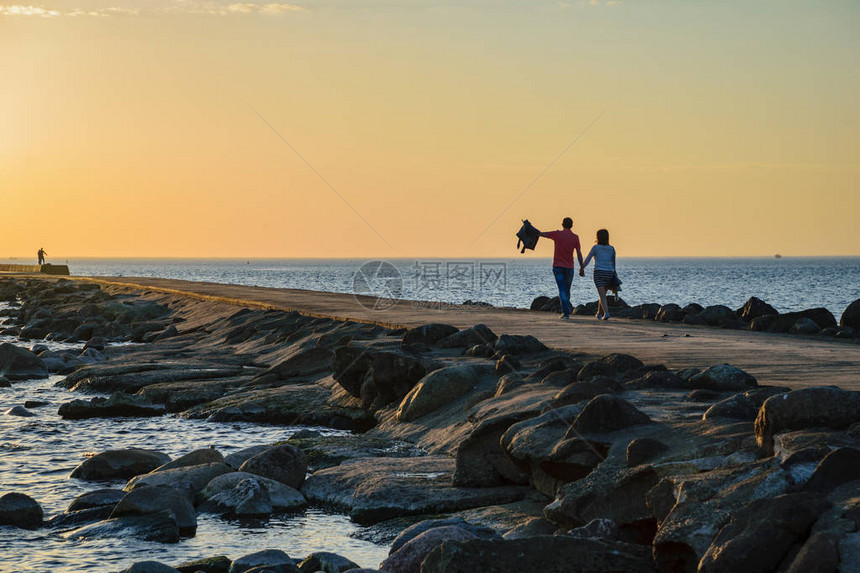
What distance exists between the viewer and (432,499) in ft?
25.7

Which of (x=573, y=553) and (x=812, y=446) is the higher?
(x=812, y=446)

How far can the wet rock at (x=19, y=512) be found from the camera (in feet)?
25.3

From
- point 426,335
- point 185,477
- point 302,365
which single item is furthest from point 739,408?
point 302,365

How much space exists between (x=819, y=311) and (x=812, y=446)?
41.6ft

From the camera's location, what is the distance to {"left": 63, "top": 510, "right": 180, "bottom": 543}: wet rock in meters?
7.33

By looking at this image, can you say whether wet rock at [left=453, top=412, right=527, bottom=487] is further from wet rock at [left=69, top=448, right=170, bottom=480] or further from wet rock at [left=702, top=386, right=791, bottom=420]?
wet rock at [left=69, top=448, right=170, bottom=480]

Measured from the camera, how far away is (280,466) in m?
8.85

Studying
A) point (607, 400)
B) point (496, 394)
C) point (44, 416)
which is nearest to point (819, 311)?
point (496, 394)

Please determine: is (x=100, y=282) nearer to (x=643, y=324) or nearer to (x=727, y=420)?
(x=643, y=324)

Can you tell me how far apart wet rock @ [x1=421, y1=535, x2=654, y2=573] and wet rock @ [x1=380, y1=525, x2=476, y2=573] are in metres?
0.64

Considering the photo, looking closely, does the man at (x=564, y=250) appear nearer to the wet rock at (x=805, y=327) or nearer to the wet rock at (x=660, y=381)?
the wet rock at (x=805, y=327)

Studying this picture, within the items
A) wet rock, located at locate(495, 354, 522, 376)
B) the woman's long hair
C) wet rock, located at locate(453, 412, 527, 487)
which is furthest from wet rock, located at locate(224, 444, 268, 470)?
the woman's long hair

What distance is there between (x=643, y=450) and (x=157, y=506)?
4060mm

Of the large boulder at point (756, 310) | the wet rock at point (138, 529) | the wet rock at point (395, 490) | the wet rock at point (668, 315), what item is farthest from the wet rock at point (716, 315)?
the wet rock at point (138, 529)
